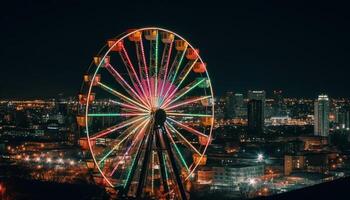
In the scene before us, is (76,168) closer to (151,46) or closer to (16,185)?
(16,185)

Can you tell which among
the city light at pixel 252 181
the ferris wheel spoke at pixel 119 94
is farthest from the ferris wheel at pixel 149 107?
the city light at pixel 252 181

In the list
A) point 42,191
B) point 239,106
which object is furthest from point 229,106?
point 42,191

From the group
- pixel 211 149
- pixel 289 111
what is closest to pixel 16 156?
pixel 211 149

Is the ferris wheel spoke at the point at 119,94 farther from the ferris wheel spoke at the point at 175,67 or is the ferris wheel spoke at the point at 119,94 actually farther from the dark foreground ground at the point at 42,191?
the dark foreground ground at the point at 42,191

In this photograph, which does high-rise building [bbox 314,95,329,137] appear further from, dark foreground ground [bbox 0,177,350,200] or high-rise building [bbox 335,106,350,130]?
dark foreground ground [bbox 0,177,350,200]

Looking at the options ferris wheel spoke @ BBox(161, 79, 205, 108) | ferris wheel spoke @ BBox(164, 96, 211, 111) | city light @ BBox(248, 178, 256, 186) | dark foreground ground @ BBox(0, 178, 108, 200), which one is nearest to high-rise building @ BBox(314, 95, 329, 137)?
city light @ BBox(248, 178, 256, 186)

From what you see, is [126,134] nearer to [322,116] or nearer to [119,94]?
[119,94]
